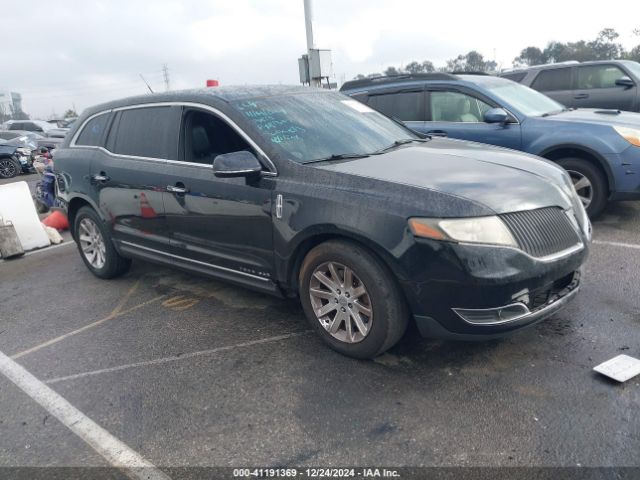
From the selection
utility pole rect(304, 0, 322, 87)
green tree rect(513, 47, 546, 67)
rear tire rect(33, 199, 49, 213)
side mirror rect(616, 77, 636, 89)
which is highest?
green tree rect(513, 47, 546, 67)

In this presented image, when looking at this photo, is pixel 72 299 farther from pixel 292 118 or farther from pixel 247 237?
pixel 292 118

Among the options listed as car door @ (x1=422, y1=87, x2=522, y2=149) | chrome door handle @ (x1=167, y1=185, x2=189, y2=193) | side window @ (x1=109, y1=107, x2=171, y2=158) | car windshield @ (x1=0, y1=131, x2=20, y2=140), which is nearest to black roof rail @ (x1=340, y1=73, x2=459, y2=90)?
car door @ (x1=422, y1=87, x2=522, y2=149)

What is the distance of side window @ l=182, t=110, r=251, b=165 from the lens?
12.7 ft

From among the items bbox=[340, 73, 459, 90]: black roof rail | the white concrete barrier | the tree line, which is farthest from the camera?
the tree line

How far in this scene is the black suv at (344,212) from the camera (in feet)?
9.36

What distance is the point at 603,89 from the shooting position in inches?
400

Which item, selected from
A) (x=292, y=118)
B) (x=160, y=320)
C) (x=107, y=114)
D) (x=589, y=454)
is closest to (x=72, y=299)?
(x=160, y=320)

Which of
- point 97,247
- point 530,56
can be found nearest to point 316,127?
point 97,247

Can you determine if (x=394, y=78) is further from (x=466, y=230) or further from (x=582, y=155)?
(x=466, y=230)

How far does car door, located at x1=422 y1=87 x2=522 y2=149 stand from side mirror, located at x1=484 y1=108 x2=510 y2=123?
9cm

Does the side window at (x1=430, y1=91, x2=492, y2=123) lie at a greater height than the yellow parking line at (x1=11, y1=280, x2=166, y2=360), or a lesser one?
greater

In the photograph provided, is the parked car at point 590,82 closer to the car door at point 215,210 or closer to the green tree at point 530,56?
the car door at point 215,210

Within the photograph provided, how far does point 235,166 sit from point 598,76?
9411mm

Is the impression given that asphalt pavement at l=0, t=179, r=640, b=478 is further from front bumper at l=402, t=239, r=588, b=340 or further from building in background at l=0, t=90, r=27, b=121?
building in background at l=0, t=90, r=27, b=121
